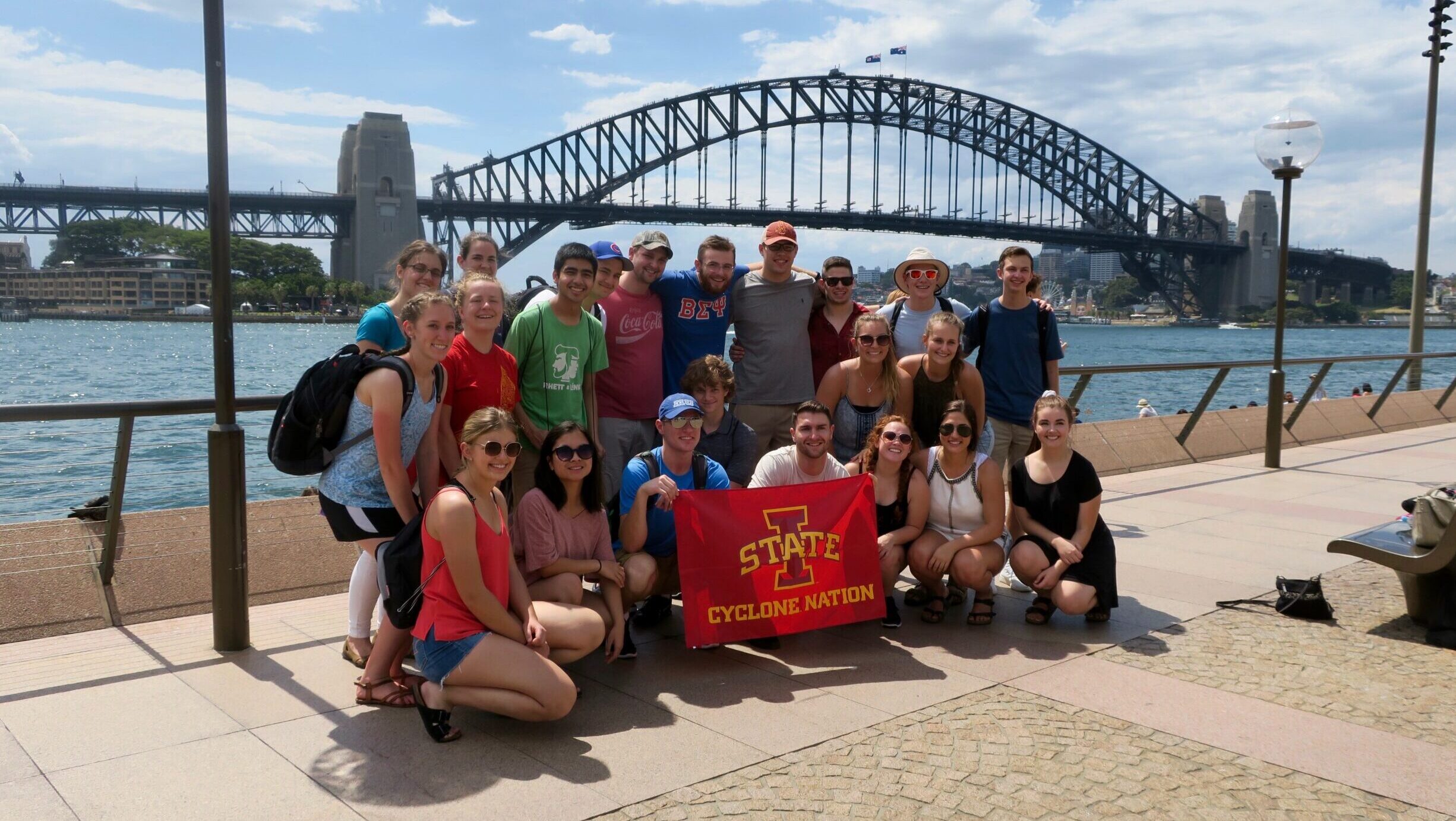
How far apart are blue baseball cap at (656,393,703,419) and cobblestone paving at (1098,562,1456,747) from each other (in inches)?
78.7

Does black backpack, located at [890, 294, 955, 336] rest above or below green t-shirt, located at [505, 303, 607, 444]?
above

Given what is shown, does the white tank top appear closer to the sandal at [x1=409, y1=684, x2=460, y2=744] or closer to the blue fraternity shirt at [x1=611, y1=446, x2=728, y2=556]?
the blue fraternity shirt at [x1=611, y1=446, x2=728, y2=556]

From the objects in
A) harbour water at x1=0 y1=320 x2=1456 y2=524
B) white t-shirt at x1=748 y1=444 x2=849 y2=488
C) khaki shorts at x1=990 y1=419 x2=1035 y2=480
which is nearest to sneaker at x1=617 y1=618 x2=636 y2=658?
white t-shirt at x1=748 y1=444 x2=849 y2=488

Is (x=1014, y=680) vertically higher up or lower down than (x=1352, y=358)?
lower down

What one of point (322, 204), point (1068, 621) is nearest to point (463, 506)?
point (1068, 621)

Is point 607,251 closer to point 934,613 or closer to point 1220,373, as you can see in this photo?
point 934,613

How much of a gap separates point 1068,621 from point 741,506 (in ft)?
5.63

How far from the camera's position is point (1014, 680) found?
14.4 ft

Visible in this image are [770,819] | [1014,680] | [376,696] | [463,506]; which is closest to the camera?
[770,819]

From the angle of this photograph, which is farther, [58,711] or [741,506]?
[741,506]

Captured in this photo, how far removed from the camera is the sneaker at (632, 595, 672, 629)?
5199 mm

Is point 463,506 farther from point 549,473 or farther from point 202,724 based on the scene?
point 202,724

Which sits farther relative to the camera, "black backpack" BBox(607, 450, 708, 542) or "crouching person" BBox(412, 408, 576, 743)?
"black backpack" BBox(607, 450, 708, 542)

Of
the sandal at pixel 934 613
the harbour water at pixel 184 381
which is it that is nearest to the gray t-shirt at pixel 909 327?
the sandal at pixel 934 613
